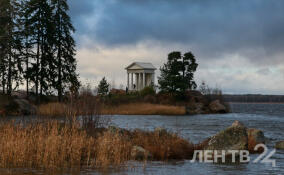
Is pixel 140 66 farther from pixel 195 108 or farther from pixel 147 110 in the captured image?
pixel 147 110

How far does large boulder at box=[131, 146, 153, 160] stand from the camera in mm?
13097

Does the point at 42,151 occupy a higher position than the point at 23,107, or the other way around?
the point at 23,107

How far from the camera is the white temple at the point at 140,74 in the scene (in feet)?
221

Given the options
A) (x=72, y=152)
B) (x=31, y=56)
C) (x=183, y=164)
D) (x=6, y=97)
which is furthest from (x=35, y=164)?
(x=31, y=56)

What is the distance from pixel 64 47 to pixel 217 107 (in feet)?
75.5

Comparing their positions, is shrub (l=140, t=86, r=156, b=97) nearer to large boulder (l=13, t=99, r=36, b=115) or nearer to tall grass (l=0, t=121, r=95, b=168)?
large boulder (l=13, t=99, r=36, b=115)

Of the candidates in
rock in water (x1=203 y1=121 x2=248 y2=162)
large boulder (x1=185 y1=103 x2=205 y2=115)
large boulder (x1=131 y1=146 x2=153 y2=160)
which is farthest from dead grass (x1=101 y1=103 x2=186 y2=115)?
large boulder (x1=131 y1=146 x2=153 y2=160)

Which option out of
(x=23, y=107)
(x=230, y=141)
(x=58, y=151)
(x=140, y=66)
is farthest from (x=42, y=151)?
(x=140, y=66)

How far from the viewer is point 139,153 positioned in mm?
13344

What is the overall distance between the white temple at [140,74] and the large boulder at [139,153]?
53099mm

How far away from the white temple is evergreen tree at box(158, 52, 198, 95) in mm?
10327

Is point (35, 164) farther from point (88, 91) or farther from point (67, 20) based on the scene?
point (67, 20)

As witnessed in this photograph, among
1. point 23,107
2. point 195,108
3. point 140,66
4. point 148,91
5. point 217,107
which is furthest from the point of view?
point 140,66

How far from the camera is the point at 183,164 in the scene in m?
12.8
